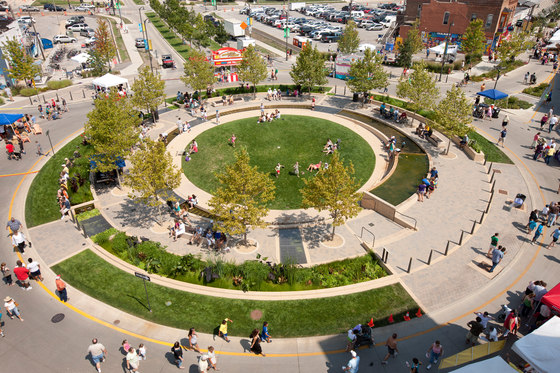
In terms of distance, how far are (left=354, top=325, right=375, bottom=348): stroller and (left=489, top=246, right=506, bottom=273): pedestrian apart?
357 inches

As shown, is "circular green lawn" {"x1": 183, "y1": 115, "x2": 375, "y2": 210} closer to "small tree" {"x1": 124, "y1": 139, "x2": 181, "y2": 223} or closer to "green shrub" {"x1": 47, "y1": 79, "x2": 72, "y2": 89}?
"small tree" {"x1": 124, "y1": 139, "x2": 181, "y2": 223}

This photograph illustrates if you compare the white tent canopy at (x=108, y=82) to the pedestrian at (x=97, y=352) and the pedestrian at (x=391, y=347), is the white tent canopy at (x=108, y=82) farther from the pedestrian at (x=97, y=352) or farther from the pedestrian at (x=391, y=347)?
the pedestrian at (x=391, y=347)

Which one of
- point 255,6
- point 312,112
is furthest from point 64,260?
point 255,6

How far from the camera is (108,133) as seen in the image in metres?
26.6

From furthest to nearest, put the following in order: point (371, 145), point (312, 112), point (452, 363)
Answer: point (312, 112) < point (371, 145) < point (452, 363)

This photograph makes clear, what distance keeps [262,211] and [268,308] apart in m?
5.71

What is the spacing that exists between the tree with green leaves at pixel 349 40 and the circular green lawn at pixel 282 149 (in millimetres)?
22232

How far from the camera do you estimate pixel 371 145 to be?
116 feet

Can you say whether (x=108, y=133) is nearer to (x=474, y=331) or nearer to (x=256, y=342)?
(x=256, y=342)

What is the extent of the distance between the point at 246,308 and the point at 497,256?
13763 mm

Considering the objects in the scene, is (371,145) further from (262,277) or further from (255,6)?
(255,6)

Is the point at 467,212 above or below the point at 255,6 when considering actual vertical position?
below

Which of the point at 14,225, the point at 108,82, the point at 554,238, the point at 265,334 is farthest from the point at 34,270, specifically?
the point at 554,238

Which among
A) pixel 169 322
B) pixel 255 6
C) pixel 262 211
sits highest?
pixel 255 6
